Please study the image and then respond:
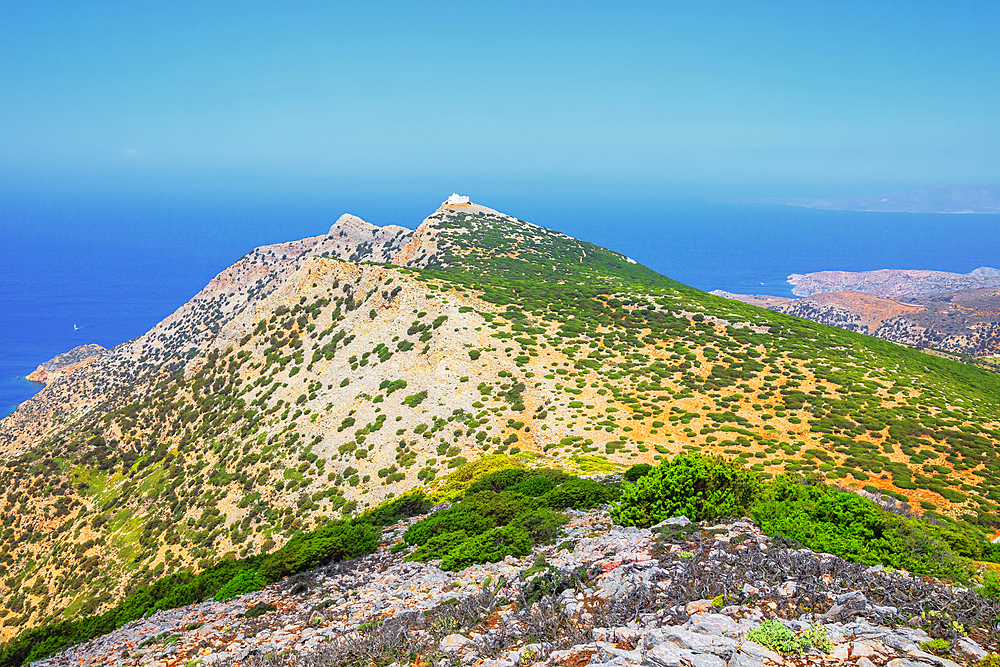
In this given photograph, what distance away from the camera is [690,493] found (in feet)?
50.1

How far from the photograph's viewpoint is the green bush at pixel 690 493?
48.9ft

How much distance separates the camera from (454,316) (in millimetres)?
49094

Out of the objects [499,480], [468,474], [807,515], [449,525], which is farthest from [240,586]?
[807,515]

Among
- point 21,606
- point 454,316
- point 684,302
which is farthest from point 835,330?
point 21,606

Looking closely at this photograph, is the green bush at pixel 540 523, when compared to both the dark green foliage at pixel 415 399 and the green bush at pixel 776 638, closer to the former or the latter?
the green bush at pixel 776 638

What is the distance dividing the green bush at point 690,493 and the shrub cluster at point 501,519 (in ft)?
9.04

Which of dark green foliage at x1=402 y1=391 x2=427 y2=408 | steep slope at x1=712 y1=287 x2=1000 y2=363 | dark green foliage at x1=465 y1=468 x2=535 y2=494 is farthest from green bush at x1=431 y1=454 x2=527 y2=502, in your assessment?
steep slope at x1=712 y1=287 x2=1000 y2=363

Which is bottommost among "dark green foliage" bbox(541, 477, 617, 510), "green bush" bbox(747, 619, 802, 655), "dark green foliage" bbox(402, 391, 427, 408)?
"dark green foliage" bbox(402, 391, 427, 408)

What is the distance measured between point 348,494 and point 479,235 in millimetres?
74155

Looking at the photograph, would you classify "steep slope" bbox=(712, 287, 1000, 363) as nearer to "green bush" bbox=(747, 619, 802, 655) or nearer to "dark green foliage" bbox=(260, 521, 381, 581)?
"dark green foliage" bbox=(260, 521, 381, 581)

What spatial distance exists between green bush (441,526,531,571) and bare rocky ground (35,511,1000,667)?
38cm

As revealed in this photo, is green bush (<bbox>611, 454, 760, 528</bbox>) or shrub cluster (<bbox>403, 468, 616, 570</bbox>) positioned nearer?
green bush (<bbox>611, 454, 760, 528</bbox>)

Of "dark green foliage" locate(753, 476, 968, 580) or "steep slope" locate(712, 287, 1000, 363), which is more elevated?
"dark green foliage" locate(753, 476, 968, 580)

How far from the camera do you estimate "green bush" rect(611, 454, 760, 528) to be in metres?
14.9
